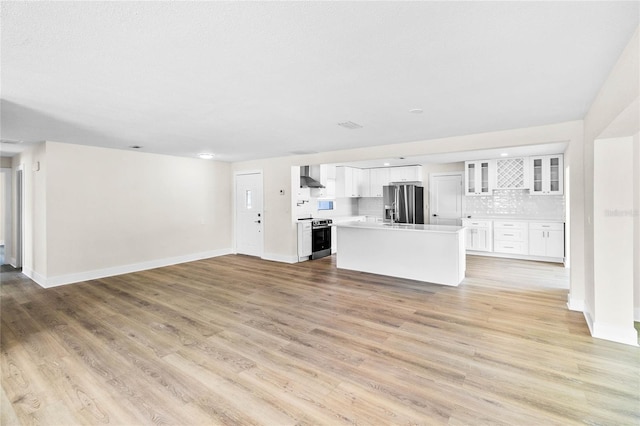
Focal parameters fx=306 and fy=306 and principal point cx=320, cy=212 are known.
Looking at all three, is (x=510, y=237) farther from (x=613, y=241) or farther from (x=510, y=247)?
(x=613, y=241)

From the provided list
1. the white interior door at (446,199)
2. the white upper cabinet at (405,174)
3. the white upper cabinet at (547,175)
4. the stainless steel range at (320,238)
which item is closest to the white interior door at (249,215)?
the stainless steel range at (320,238)

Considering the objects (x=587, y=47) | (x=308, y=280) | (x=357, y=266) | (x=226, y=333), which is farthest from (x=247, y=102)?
(x=357, y=266)

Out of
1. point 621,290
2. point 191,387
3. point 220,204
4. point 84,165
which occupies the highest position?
point 84,165

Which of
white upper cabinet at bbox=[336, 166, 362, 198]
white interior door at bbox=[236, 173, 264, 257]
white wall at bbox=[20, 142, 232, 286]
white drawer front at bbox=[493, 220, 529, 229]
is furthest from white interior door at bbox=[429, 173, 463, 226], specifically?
white wall at bbox=[20, 142, 232, 286]

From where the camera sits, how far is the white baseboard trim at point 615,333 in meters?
2.91

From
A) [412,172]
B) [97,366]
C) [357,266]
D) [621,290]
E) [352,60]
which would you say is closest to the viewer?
[352,60]

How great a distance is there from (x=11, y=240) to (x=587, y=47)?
9.60 m

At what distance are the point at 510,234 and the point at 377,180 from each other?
11.8 feet

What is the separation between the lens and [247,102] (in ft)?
10.2

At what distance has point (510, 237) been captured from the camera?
6.86 metres

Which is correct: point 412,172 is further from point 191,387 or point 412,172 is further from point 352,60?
point 191,387

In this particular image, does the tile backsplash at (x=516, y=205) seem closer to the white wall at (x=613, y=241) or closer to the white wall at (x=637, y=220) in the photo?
the white wall at (x=637, y=220)

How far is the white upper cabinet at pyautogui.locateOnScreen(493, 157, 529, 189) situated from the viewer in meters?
6.74

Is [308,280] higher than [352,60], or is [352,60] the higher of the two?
[352,60]
